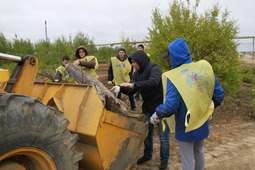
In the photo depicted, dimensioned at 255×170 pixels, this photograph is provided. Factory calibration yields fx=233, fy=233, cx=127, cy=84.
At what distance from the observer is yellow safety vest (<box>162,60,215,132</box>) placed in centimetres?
243

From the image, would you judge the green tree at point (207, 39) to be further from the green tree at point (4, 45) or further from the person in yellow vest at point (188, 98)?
the green tree at point (4, 45)

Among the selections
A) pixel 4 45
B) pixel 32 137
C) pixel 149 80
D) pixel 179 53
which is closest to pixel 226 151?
pixel 149 80

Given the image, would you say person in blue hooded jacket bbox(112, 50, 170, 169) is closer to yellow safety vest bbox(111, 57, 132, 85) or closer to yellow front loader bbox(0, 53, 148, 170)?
yellow front loader bbox(0, 53, 148, 170)

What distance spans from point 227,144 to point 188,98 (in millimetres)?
2792

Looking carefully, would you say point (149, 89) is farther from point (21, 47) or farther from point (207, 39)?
point (21, 47)

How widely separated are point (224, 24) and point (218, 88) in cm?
385

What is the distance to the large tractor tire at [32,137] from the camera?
1751 mm

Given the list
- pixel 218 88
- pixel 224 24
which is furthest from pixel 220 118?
pixel 218 88

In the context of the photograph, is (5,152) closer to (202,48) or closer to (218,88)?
(218,88)

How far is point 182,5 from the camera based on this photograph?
629 cm

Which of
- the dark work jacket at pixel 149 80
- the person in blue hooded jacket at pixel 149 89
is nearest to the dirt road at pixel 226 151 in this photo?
the person in blue hooded jacket at pixel 149 89

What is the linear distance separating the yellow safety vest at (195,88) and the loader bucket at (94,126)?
79cm

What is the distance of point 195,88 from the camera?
2.45m

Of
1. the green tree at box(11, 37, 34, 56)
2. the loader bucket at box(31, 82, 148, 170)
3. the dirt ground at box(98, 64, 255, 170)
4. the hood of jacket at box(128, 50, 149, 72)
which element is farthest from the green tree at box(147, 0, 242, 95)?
the green tree at box(11, 37, 34, 56)
